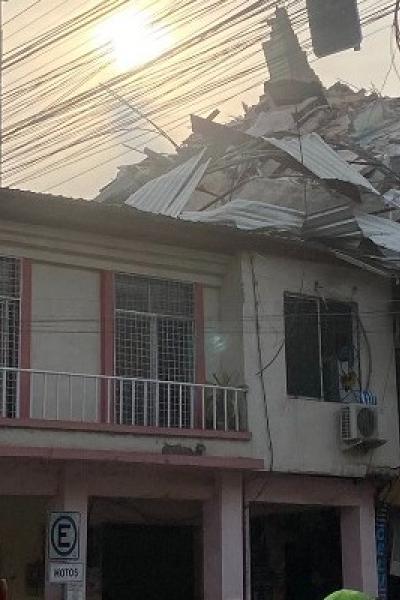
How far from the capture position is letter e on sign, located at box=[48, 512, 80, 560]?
35.3 feet

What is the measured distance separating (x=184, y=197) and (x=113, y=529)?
17.0ft

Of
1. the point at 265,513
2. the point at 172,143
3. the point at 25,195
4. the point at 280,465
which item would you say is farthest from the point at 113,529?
the point at 172,143

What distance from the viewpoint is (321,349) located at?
1434cm

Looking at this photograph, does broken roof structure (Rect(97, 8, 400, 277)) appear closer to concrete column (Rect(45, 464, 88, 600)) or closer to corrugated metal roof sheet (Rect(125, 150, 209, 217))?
corrugated metal roof sheet (Rect(125, 150, 209, 217))

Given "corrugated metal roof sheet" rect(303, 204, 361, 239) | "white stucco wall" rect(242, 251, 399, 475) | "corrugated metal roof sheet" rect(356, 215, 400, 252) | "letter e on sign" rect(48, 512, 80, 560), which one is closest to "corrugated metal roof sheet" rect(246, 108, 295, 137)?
"corrugated metal roof sheet" rect(356, 215, 400, 252)

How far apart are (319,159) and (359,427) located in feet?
14.7

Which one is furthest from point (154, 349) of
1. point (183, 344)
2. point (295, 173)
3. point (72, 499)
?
point (295, 173)

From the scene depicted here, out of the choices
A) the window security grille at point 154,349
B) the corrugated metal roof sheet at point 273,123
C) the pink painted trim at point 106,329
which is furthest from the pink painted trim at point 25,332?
the corrugated metal roof sheet at point 273,123

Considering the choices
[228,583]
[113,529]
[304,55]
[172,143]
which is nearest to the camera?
[228,583]

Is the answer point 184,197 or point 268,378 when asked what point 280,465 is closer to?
point 268,378

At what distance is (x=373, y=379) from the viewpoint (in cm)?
1452

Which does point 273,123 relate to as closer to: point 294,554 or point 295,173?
point 295,173

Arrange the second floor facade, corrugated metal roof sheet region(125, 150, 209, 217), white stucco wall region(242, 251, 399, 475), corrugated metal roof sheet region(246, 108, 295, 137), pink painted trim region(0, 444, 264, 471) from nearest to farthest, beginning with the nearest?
pink painted trim region(0, 444, 264, 471), the second floor facade, white stucco wall region(242, 251, 399, 475), corrugated metal roof sheet region(125, 150, 209, 217), corrugated metal roof sheet region(246, 108, 295, 137)

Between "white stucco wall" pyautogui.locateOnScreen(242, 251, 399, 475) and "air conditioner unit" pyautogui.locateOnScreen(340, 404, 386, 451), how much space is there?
15 centimetres
